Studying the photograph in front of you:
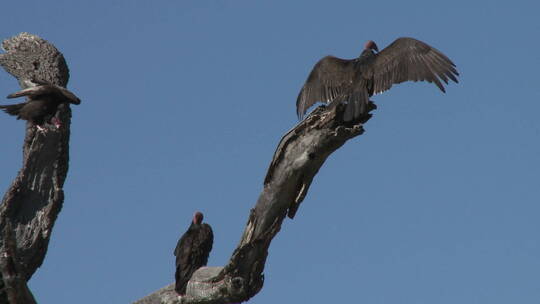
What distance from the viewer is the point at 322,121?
4.73 meters

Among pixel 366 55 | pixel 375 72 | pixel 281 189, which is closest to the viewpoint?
pixel 281 189

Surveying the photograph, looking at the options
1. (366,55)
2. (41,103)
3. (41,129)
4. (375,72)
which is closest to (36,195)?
(41,129)

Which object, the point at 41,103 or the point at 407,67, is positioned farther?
the point at 407,67

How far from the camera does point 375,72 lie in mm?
6551

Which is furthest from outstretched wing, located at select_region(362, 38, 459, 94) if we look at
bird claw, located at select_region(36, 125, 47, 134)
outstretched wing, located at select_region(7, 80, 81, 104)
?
bird claw, located at select_region(36, 125, 47, 134)

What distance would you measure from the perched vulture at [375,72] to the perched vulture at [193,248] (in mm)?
1145

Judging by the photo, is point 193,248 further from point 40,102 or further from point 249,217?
point 40,102

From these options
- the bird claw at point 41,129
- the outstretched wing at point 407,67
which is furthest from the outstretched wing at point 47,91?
the outstretched wing at point 407,67

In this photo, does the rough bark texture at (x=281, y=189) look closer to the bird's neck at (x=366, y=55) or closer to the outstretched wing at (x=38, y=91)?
the outstretched wing at (x=38, y=91)

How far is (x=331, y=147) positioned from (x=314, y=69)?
2122 mm

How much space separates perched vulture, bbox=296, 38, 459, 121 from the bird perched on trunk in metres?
1.97

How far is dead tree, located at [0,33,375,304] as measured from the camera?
4.65m

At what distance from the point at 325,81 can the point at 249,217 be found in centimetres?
207

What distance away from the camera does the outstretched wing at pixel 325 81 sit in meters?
6.56
